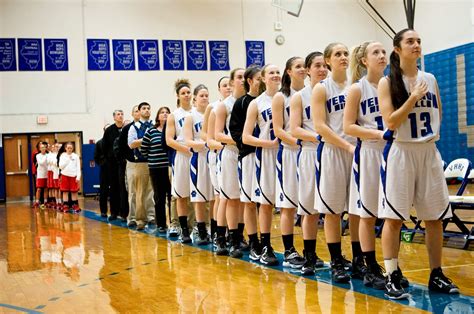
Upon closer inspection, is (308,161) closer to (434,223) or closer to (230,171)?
(434,223)

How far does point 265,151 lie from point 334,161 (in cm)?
111

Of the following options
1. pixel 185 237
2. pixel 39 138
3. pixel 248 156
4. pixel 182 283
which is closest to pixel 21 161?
pixel 39 138

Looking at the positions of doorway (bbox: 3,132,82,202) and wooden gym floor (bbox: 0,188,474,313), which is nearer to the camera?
wooden gym floor (bbox: 0,188,474,313)

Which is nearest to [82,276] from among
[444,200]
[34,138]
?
[444,200]

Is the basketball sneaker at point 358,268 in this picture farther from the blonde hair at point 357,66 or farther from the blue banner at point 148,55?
the blue banner at point 148,55

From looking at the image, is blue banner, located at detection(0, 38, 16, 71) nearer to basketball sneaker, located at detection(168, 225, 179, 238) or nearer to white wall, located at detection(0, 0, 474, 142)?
white wall, located at detection(0, 0, 474, 142)

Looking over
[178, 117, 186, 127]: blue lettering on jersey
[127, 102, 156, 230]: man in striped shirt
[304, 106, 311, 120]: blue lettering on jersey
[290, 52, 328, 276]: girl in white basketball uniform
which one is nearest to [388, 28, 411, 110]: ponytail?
[290, 52, 328, 276]: girl in white basketball uniform

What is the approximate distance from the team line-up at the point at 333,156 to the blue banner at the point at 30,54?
43.9 ft

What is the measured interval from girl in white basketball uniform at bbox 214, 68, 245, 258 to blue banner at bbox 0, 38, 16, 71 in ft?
46.4

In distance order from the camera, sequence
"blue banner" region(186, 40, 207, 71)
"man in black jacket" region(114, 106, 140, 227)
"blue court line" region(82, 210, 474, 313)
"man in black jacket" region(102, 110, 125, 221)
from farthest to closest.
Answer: "blue banner" region(186, 40, 207, 71) → "man in black jacket" region(102, 110, 125, 221) → "man in black jacket" region(114, 106, 140, 227) → "blue court line" region(82, 210, 474, 313)

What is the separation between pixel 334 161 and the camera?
4.75 meters

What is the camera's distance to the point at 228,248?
21.3 ft

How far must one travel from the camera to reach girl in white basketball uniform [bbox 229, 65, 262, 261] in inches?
233

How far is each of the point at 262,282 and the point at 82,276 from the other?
71.1 inches
